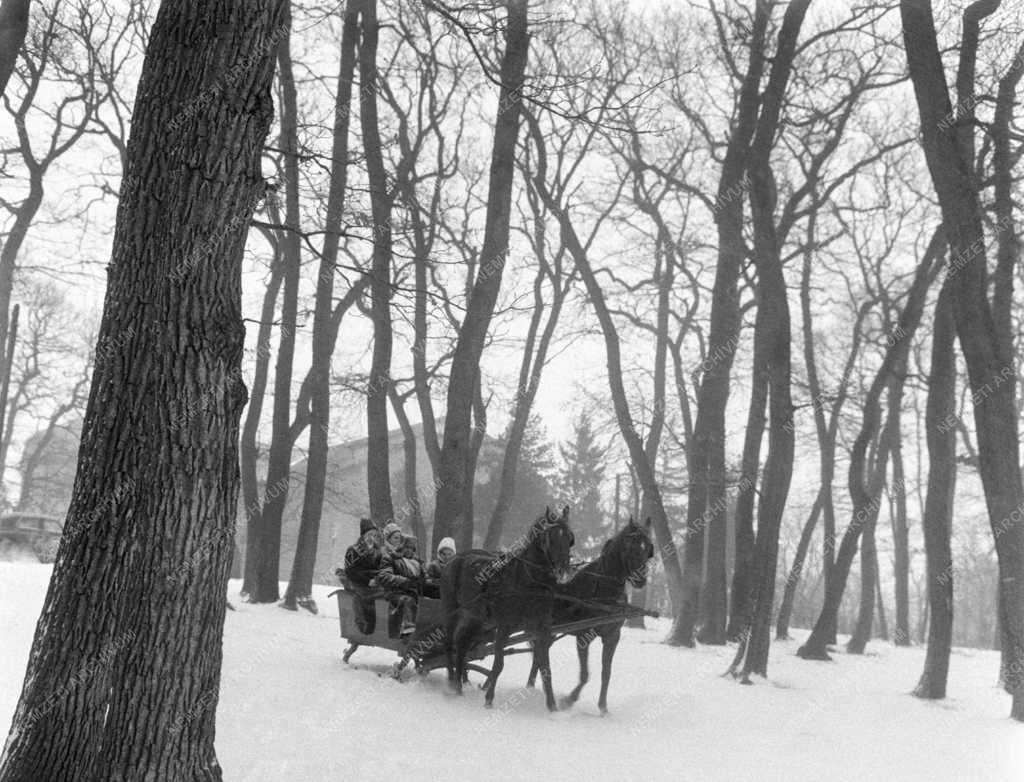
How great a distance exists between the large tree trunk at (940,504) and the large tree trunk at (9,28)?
38.6 feet

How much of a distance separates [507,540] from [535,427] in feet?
17.4

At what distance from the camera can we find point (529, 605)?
31.6 ft

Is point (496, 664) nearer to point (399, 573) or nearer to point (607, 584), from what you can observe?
point (607, 584)

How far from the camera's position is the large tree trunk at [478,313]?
13891 millimetres

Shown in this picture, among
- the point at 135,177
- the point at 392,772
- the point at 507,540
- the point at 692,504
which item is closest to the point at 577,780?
the point at 392,772

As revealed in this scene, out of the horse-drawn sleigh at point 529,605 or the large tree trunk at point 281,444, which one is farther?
the large tree trunk at point 281,444

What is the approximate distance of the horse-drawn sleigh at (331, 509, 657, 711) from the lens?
962 centimetres

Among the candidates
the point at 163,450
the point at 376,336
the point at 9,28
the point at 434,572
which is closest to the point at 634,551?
the point at 434,572

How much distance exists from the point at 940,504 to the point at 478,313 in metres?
7.04

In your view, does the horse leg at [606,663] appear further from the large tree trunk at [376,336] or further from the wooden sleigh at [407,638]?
the large tree trunk at [376,336]

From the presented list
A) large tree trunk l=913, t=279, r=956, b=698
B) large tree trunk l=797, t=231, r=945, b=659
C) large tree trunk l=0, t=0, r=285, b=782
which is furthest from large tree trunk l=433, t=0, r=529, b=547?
large tree trunk l=0, t=0, r=285, b=782

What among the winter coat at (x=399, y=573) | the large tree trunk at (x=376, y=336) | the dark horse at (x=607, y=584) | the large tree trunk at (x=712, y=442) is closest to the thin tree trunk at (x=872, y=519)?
the large tree trunk at (x=712, y=442)

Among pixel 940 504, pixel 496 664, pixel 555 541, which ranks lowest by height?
pixel 496 664

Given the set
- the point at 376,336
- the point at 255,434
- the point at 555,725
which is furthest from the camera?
the point at 255,434
